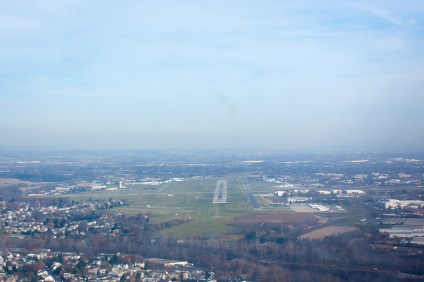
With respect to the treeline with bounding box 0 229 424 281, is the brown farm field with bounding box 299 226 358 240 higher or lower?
higher

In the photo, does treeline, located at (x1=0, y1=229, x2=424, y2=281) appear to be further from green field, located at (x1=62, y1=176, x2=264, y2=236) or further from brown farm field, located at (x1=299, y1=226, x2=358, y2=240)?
green field, located at (x1=62, y1=176, x2=264, y2=236)

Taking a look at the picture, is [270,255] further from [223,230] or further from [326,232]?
[223,230]

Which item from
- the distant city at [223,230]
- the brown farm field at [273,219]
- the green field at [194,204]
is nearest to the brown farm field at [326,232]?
the distant city at [223,230]

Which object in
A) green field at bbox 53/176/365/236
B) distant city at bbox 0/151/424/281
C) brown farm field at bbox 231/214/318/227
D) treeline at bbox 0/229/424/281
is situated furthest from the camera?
brown farm field at bbox 231/214/318/227

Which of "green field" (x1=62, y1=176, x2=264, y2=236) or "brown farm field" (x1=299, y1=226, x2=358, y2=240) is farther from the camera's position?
"green field" (x1=62, y1=176, x2=264, y2=236)

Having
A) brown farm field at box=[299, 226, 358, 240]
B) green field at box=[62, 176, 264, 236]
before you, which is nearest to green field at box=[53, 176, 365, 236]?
green field at box=[62, 176, 264, 236]

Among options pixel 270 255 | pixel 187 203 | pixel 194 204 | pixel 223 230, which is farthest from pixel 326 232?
pixel 187 203

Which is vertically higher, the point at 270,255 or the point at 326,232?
the point at 326,232

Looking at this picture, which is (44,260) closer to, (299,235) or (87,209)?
(299,235)

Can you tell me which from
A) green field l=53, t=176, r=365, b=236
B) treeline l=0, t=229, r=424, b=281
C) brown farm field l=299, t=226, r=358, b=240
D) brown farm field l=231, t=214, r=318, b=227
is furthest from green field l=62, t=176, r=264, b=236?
brown farm field l=299, t=226, r=358, b=240

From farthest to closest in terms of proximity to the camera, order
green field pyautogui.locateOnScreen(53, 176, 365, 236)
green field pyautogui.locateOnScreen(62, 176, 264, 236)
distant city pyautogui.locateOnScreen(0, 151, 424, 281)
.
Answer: green field pyautogui.locateOnScreen(62, 176, 264, 236) < green field pyautogui.locateOnScreen(53, 176, 365, 236) < distant city pyautogui.locateOnScreen(0, 151, 424, 281)

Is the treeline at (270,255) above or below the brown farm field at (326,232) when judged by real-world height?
below

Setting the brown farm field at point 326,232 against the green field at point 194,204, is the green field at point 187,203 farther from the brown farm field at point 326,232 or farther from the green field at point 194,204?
the brown farm field at point 326,232

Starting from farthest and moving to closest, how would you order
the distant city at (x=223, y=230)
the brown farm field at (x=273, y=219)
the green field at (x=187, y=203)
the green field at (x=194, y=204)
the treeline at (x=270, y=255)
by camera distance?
the green field at (x=187, y=203), the brown farm field at (x=273, y=219), the green field at (x=194, y=204), the distant city at (x=223, y=230), the treeline at (x=270, y=255)
